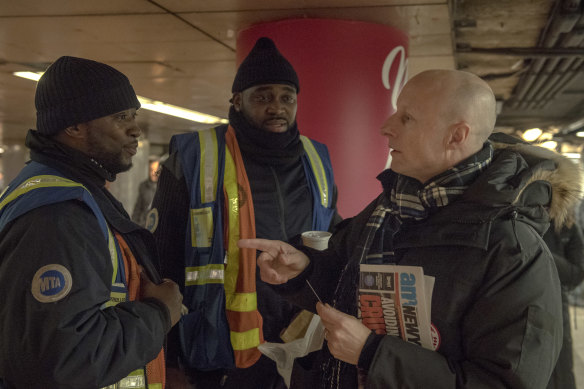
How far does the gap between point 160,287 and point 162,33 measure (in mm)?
2729

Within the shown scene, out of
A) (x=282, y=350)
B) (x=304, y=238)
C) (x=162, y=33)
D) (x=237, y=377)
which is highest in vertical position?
(x=162, y=33)

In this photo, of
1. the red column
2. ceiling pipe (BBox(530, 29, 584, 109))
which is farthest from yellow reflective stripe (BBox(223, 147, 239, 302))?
ceiling pipe (BBox(530, 29, 584, 109))

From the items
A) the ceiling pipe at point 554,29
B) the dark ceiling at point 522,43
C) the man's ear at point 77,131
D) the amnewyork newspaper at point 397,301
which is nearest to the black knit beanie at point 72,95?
the man's ear at point 77,131

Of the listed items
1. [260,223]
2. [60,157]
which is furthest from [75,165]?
[260,223]

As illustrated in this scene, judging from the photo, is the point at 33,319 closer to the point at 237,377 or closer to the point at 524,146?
the point at 237,377

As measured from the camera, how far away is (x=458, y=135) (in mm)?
1446

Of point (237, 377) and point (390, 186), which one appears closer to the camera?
point (390, 186)

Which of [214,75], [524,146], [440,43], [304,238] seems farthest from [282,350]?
[214,75]

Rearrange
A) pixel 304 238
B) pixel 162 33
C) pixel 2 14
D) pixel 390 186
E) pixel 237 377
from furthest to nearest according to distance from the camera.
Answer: pixel 162 33, pixel 2 14, pixel 237 377, pixel 304 238, pixel 390 186

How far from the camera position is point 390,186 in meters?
1.67

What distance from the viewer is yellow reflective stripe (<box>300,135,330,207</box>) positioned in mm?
2482

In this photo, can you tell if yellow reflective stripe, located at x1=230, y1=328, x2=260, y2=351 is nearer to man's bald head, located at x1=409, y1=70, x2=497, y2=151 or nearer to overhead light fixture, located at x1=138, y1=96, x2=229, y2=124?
man's bald head, located at x1=409, y1=70, x2=497, y2=151

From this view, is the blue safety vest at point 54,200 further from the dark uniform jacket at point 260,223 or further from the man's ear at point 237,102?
the man's ear at point 237,102

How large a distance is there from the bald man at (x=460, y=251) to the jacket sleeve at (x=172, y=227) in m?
0.64
